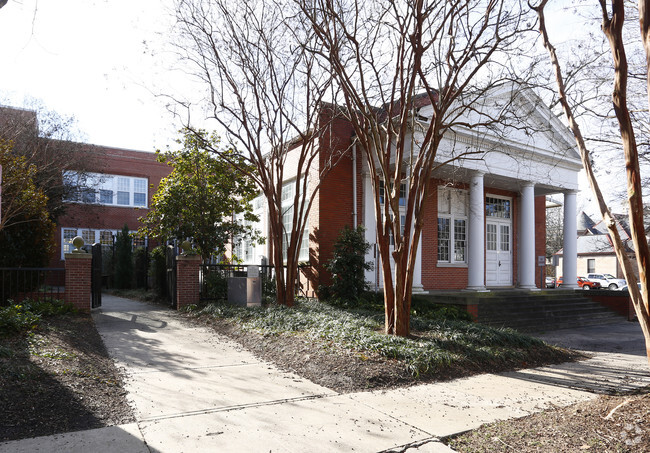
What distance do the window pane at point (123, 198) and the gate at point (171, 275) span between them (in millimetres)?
15261

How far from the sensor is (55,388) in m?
5.19

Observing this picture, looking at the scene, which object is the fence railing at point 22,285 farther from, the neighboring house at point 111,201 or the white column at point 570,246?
the white column at point 570,246

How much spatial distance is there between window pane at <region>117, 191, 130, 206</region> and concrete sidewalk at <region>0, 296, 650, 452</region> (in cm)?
2223

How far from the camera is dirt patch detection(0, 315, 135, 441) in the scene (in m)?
4.39

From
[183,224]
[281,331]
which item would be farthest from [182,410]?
[183,224]

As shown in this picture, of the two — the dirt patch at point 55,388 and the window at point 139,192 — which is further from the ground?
the window at point 139,192

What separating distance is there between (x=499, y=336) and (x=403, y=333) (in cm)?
186

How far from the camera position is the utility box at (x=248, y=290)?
491 inches

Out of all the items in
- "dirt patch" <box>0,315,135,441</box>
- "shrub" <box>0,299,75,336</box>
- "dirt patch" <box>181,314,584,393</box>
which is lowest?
"dirt patch" <box>181,314,584,393</box>

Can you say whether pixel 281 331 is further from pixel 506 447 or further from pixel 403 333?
pixel 506 447

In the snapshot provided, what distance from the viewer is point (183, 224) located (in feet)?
51.4

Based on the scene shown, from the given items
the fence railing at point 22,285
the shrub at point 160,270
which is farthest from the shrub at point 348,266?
the fence railing at point 22,285

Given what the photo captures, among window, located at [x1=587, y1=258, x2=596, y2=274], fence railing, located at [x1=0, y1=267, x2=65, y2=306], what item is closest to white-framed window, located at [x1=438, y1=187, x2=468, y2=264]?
fence railing, located at [x1=0, y1=267, x2=65, y2=306]

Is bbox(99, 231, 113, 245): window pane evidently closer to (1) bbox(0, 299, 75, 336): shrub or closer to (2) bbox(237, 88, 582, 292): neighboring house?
(2) bbox(237, 88, 582, 292): neighboring house
